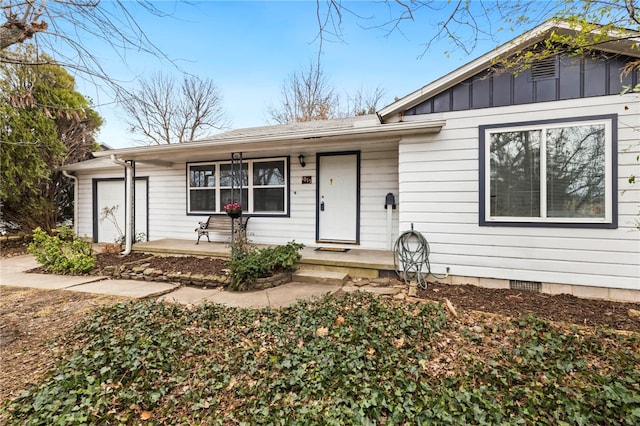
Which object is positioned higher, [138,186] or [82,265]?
[138,186]

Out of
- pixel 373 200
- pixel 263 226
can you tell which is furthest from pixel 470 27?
pixel 263 226

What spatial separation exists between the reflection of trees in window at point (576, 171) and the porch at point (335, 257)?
8.22 feet

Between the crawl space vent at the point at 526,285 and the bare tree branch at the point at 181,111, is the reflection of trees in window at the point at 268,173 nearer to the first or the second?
the crawl space vent at the point at 526,285

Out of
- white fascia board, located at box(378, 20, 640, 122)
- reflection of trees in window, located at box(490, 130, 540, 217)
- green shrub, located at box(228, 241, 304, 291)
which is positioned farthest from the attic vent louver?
green shrub, located at box(228, 241, 304, 291)

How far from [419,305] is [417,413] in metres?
1.81

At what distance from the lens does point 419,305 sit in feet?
11.7

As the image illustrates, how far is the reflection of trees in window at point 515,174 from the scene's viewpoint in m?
4.12

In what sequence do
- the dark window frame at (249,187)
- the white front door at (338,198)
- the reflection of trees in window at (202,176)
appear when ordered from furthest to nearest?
the reflection of trees in window at (202,176) < the dark window frame at (249,187) < the white front door at (338,198)

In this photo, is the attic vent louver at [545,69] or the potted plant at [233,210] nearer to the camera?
the attic vent louver at [545,69]

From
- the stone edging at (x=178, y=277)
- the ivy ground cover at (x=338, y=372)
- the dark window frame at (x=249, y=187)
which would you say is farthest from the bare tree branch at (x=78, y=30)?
the dark window frame at (x=249, y=187)

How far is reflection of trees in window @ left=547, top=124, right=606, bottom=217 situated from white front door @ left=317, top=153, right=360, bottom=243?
3.16 meters

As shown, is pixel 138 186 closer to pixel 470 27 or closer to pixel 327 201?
pixel 327 201

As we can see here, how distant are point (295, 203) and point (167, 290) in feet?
10.1

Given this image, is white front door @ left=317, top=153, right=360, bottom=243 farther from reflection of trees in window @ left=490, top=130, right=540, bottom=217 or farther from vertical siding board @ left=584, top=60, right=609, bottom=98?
vertical siding board @ left=584, top=60, right=609, bottom=98
